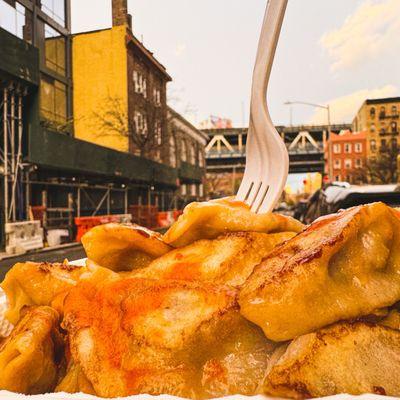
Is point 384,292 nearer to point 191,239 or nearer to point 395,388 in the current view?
point 395,388

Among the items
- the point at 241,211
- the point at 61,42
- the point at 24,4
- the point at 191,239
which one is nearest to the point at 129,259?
the point at 191,239

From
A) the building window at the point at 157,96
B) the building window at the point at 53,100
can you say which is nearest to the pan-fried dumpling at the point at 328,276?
the building window at the point at 53,100

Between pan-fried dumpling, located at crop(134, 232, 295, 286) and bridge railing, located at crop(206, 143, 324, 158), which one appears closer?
pan-fried dumpling, located at crop(134, 232, 295, 286)

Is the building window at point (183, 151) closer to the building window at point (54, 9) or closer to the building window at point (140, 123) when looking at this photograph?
the building window at point (140, 123)

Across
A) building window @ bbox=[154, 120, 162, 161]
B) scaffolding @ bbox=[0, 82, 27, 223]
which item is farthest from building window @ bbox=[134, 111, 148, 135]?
scaffolding @ bbox=[0, 82, 27, 223]

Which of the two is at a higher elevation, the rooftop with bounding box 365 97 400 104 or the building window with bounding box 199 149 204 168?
the rooftop with bounding box 365 97 400 104

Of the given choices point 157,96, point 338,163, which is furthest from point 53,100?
point 338,163

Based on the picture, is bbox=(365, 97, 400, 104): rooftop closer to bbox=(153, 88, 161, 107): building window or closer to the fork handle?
bbox=(153, 88, 161, 107): building window
